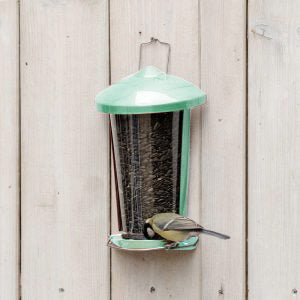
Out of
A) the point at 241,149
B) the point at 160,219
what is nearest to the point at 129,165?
the point at 160,219

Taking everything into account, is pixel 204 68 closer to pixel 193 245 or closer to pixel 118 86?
pixel 118 86

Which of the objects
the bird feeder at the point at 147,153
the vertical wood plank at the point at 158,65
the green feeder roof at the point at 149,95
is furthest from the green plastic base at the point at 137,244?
the green feeder roof at the point at 149,95

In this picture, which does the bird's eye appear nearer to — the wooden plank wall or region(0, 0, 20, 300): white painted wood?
the wooden plank wall

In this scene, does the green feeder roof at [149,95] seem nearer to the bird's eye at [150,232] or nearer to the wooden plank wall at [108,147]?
the wooden plank wall at [108,147]

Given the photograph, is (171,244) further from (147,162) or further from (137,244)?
(147,162)

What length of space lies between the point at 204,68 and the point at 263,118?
171 millimetres

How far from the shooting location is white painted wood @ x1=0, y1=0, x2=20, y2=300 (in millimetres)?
1330

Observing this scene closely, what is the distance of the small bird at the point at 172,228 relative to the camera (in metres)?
1.15

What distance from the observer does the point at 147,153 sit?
46.4 inches

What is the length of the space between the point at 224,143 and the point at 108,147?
0.86ft

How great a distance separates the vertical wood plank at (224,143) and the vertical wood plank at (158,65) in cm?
2

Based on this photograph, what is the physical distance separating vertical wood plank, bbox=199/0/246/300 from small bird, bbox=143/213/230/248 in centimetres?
11

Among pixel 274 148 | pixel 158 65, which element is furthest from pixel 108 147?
pixel 274 148

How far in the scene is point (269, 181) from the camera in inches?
48.9
